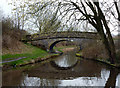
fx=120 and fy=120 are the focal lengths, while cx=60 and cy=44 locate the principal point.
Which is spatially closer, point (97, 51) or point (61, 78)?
point (61, 78)

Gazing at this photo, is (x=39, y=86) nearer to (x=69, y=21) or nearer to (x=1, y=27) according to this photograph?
(x=69, y=21)

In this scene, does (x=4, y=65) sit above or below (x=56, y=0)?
below

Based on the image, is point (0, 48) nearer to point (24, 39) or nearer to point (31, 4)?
point (31, 4)

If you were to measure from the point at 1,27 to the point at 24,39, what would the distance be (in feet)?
32.2

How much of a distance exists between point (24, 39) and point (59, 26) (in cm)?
1950

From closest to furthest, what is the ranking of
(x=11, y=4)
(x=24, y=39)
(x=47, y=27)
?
(x=11, y=4) → (x=47, y=27) → (x=24, y=39)

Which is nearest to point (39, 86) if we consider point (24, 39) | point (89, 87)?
point (89, 87)

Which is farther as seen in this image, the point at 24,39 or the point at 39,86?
the point at 24,39

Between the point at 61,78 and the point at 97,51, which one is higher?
the point at 97,51

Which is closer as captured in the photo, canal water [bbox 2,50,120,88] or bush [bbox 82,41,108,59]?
canal water [bbox 2,50,120,88]

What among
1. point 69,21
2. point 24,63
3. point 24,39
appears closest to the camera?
point 69,21

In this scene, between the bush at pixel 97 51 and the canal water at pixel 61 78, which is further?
the bush at pixel 97 51

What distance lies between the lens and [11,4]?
5422mm

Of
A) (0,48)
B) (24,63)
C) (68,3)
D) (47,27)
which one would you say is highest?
(68,3)
